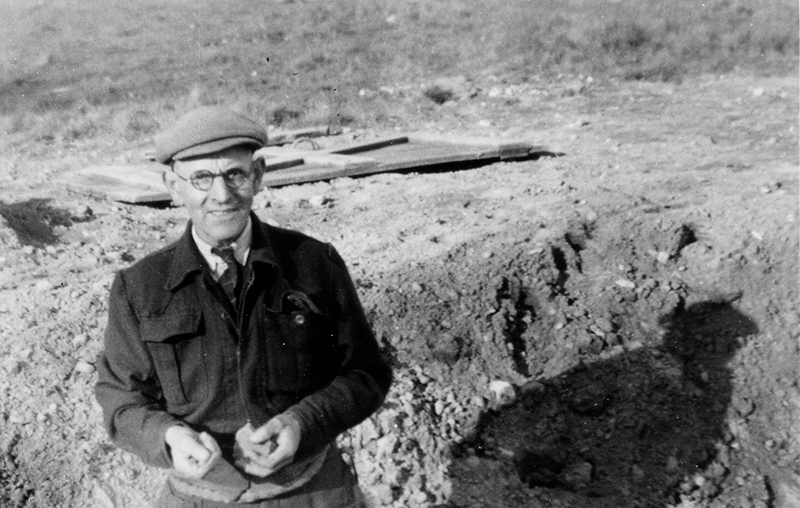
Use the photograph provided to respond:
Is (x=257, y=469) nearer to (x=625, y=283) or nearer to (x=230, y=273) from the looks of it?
(x=230, y=273)

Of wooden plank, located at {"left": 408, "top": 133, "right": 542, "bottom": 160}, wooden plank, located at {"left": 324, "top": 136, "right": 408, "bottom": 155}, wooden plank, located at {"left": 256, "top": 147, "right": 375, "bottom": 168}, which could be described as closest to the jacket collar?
wooden plank, located at {"left": 256, "top": 147, "right": 375, "bottom": 168}

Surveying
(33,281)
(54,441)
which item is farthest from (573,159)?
(54,441)

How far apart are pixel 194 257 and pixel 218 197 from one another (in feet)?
0.48

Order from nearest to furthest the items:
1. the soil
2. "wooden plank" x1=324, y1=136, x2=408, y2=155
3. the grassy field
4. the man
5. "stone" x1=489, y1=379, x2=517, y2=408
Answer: the man
the soil
"stone" x1=489, y1=379, x2=517, y2=408
"wooden plank" x1=324, y1=136, x2=408, y2=155
the grassy field

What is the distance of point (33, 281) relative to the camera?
4.23 metres

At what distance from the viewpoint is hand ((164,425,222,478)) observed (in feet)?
5.59

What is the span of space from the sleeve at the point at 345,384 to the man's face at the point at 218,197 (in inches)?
9.7

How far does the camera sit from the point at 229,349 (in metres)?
1.86

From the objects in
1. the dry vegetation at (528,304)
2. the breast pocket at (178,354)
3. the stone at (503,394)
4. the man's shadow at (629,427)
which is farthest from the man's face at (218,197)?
the stone at (503,394)

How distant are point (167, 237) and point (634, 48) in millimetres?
8266

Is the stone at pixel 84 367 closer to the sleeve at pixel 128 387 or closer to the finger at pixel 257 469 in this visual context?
the sleeve at pixel 128 387

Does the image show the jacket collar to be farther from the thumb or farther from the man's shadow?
the man's shadow

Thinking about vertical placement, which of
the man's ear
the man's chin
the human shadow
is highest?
the man's ear

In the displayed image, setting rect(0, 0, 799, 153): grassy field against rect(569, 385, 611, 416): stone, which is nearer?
rect(569, 385, 611, 416): stone
